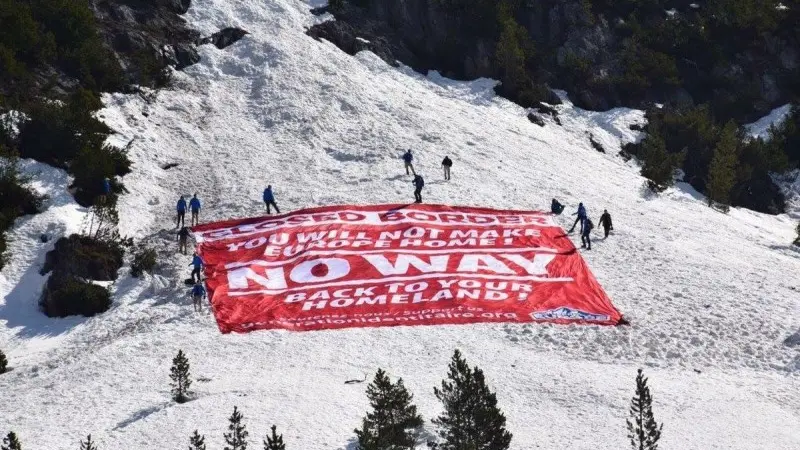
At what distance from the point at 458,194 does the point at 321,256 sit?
29.9 feet

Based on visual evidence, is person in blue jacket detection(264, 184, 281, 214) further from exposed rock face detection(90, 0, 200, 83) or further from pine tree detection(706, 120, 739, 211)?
pine tree detection(706, 120, 739, 211)

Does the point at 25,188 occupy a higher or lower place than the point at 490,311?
higher

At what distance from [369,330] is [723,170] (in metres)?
27.6

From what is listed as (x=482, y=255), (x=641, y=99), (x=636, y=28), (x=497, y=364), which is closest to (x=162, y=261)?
(x=482, y=255)

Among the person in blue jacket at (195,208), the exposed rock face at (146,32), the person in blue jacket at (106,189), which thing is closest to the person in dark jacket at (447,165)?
the person in blue jacket at (195,208)

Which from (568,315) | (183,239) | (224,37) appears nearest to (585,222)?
(568,315)

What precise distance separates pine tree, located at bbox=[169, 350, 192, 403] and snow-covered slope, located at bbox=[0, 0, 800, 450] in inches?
15.4

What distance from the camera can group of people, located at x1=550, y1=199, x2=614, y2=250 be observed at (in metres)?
33.8

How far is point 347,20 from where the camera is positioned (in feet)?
203

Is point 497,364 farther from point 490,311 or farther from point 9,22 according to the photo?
point 9,22

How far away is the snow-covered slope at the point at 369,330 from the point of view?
2205 centimetres

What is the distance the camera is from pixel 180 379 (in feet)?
74.3

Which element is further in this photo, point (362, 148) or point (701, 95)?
point (701, 95)

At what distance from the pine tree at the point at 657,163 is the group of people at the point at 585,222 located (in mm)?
10304
